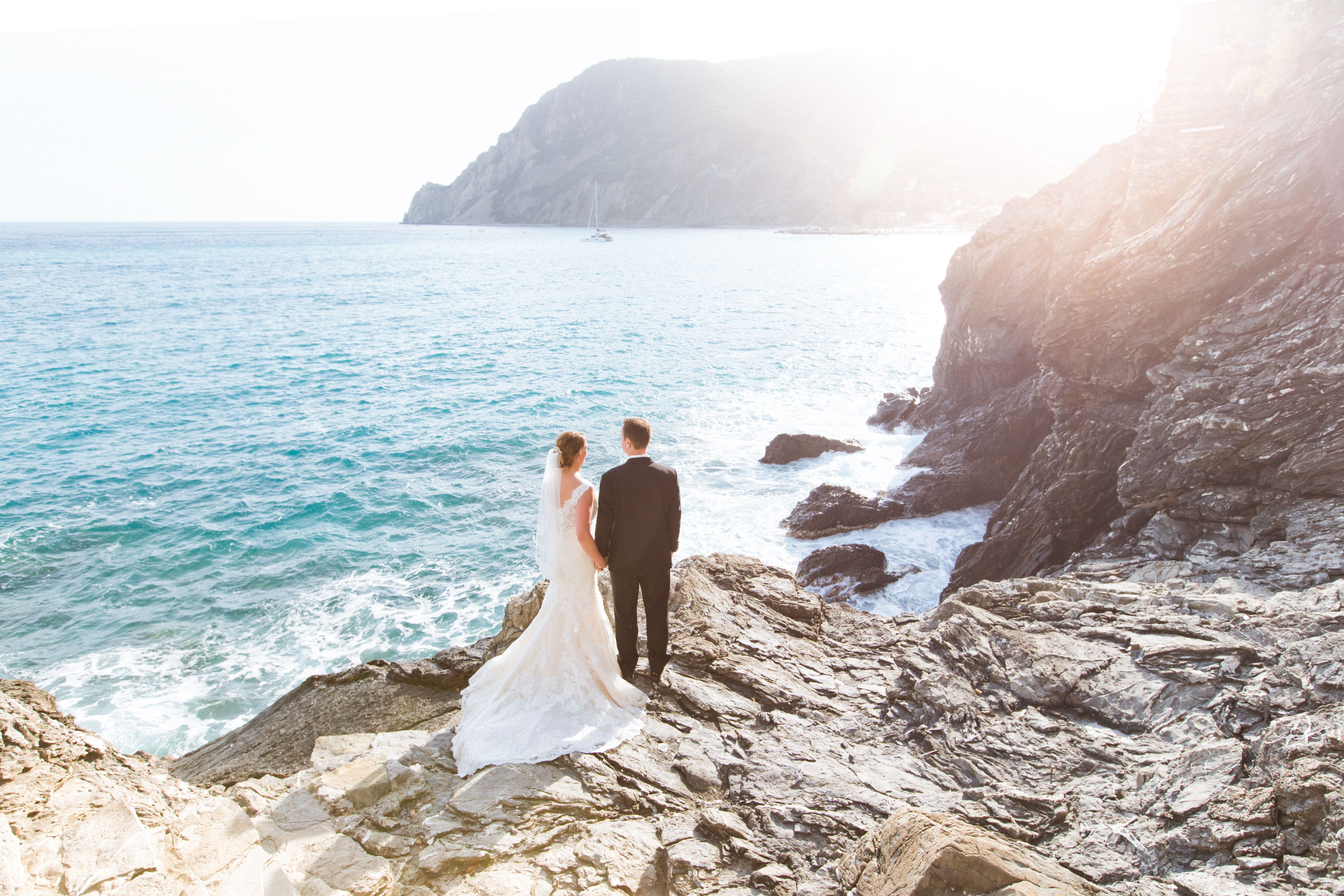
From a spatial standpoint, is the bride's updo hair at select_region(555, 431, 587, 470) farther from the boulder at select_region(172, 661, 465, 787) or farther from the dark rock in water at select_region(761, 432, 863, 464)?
the dark rock in water at select_region(761, 432, 863, 464)

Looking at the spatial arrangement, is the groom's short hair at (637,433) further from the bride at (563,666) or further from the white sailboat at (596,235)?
the white sailboat at (596,235)

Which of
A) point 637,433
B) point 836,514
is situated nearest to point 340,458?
point 836,514

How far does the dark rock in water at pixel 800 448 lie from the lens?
2219 cm

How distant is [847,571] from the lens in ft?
48.7

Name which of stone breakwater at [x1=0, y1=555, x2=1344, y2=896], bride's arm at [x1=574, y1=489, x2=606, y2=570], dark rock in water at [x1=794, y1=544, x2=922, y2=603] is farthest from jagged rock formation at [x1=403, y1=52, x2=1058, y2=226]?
bride's arm at [x1=574, y1=489, x2=606, y2=570]

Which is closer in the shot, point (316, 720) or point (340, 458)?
point (316, 720)

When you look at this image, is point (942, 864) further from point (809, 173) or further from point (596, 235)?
point (809, 173)

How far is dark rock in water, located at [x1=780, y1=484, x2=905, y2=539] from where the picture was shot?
1736cm

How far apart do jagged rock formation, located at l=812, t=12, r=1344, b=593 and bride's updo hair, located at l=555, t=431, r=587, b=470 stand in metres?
8.25

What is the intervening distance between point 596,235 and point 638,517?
457ft

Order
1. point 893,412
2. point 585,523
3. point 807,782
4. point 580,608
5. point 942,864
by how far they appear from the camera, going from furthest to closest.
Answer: point 893,412
point 580,608
point 585,523
point 807,782
point 942,864

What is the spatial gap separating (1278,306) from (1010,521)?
600 cm

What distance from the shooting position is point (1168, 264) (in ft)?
41.7

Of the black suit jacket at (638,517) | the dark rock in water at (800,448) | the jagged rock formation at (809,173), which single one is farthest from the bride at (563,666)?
the jagged rock formation at (809,173)
